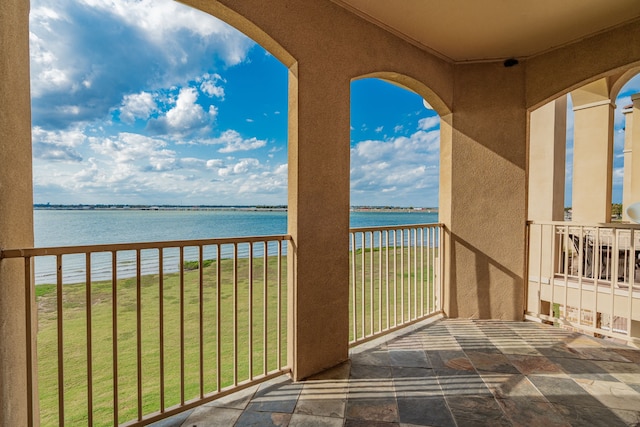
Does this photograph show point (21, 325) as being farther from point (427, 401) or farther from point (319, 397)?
point (427, 401)

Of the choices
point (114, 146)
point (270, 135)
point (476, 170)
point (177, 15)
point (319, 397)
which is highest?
point (177, 15)

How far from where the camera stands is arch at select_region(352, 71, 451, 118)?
9.56 feet

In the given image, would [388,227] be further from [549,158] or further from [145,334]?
[145,334]

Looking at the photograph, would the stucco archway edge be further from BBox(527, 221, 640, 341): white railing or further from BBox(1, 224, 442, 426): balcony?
BBox(1, 224, 442, 426): balcony

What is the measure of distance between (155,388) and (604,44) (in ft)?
21.7

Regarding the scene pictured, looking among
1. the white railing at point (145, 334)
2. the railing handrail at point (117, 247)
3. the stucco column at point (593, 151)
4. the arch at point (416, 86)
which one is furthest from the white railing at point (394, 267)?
the stucco column at point (593, 151)

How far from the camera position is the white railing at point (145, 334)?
154cm

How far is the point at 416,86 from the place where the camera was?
3.25 metres

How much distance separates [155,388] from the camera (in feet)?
14.4

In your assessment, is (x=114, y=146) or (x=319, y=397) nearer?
(x=319, y=397)

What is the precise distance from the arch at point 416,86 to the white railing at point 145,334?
1826mm

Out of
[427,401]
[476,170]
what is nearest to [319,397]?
[427,401]

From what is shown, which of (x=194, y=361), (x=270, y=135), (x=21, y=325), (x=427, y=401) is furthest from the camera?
(x=270, y=135)

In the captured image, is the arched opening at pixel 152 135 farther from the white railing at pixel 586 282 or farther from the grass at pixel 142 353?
the white railing at pixel 586 282
